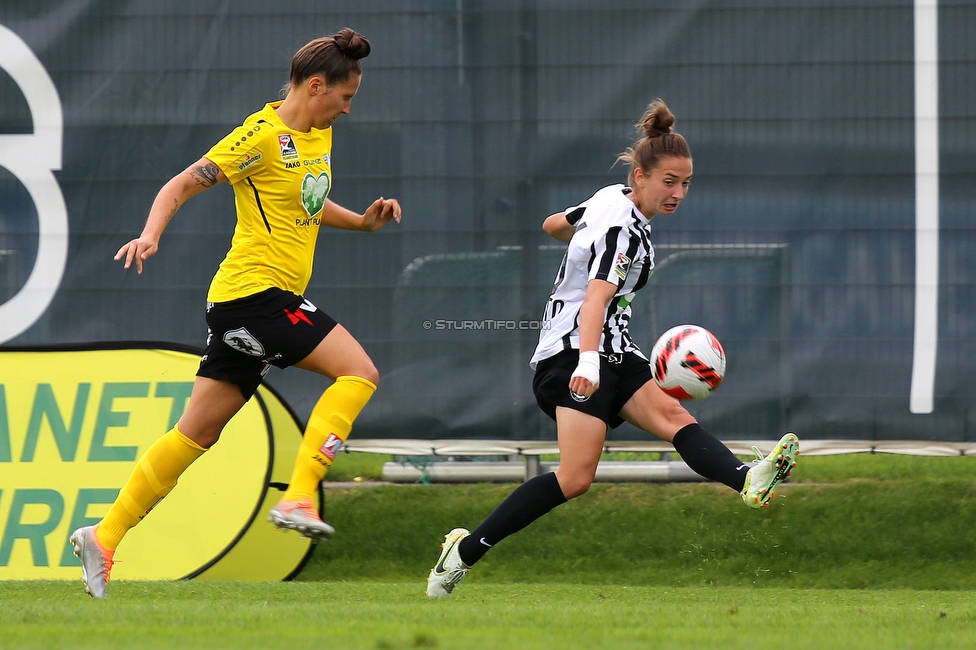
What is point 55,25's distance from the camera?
6906 millimetres

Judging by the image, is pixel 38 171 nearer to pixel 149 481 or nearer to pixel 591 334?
pixel 149 481

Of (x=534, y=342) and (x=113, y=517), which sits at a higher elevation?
(x=534, y=342)

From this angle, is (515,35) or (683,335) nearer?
(683,335)

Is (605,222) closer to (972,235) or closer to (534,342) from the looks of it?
(534,342)

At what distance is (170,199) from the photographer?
4504mm

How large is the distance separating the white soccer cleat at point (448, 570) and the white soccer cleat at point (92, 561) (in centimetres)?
125

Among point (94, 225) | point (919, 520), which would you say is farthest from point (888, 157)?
point (94, 225)

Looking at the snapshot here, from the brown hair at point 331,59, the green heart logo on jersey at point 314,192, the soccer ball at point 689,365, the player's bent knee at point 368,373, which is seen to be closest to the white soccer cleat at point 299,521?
the player's bent knee at point 368,373

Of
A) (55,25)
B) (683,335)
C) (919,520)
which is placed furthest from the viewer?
(55,25)

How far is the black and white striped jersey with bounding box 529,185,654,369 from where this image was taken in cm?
463

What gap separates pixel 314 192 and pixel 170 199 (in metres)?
0.58

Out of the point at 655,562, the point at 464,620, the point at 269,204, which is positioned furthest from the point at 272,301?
the point at 655,562

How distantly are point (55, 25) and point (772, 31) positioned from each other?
155 inches

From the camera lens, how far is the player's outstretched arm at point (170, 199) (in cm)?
426
